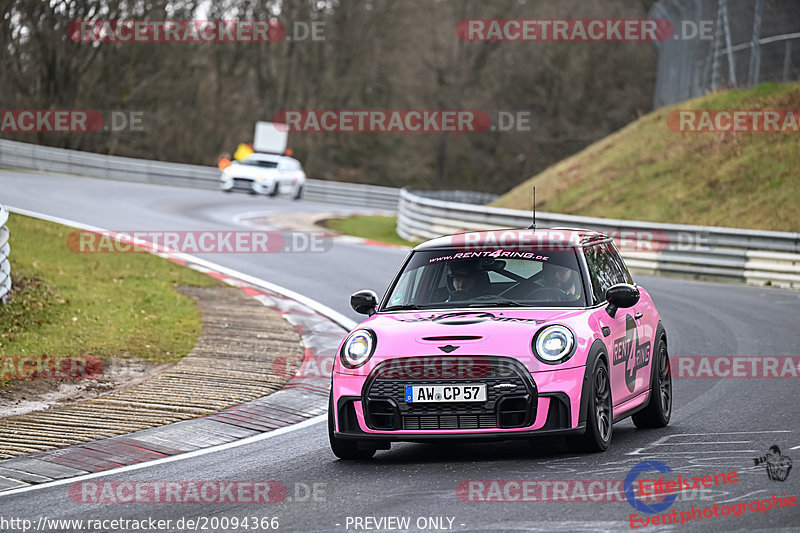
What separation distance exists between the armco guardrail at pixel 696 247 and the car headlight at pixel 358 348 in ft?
46.5

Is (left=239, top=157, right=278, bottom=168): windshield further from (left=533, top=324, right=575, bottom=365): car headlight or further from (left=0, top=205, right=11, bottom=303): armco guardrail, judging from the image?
(left=533, top=324, right=575, bottom=365): car headlight

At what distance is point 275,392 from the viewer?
10938 mm

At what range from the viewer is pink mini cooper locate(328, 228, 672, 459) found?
7.09 meters

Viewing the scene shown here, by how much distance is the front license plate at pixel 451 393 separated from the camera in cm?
707

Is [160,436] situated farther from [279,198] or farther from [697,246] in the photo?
[279,198]

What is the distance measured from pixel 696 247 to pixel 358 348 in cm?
1524

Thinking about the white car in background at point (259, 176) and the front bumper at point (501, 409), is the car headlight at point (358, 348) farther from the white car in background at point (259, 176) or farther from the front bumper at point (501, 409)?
the white car in background at point (259, 176)

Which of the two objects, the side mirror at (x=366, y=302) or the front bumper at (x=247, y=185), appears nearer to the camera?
the side mirror at (x=366, y=302)

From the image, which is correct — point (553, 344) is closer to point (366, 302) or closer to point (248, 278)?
point (366, 302)

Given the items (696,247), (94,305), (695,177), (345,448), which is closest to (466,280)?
(345,448)


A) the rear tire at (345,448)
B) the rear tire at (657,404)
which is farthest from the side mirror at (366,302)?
the rear tire at (657,404)

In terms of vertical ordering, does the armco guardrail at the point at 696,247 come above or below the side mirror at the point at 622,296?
above

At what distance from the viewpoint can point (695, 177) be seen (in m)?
27.3

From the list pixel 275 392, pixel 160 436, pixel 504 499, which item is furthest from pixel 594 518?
pixel 275 392
